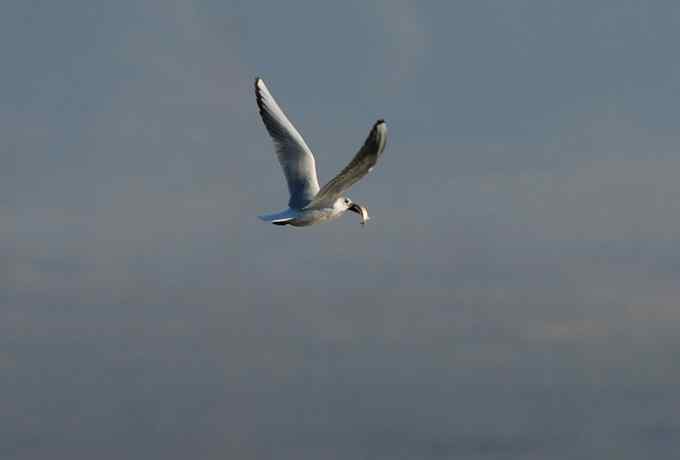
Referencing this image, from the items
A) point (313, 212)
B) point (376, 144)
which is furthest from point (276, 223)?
point (376, 144)

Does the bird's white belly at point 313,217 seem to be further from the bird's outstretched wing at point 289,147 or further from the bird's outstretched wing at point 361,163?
the bird's outstretched wing at point 289,147

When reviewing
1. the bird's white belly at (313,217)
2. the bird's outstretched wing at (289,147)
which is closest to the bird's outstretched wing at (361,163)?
the bird's white belly at (313,217)

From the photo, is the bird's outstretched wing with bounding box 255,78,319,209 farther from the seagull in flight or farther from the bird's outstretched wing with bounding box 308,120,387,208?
the bird's outstretched wing with bounding box 308,120,387,208

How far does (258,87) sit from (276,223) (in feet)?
34.4

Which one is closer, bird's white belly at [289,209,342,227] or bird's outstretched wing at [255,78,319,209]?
bird's white belly at [289,209,342,227]

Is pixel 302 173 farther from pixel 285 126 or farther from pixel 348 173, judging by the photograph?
pixel 348 173

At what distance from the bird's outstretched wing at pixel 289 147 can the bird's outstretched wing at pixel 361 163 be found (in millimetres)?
5367

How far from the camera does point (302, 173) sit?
78.7 m

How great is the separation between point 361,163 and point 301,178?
40.3 feet

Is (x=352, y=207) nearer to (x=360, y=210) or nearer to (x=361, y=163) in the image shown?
(x=360, y=210)

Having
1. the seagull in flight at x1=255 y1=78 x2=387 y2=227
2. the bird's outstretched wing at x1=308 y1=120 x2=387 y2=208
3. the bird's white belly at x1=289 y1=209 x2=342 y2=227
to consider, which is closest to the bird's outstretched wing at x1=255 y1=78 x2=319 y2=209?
the seagull in flight at x1=255 y1=78 x2=387 y2=227

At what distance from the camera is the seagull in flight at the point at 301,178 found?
71.0m

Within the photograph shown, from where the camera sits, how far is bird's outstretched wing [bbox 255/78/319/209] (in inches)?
3086

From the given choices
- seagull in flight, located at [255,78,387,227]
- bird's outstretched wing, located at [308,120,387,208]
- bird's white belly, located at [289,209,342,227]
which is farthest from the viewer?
bird's white belly, located at [289,209,342,227]
